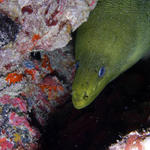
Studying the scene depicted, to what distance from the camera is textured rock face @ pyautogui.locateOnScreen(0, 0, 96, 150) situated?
7.36 feet

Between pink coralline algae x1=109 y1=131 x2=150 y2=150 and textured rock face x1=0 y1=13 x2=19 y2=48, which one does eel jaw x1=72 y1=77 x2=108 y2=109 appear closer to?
pink coralline algae x1=109 y1=131 x2=150 y2=150

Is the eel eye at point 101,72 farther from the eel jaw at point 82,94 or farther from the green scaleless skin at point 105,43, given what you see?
the eel jaw at point 82,94

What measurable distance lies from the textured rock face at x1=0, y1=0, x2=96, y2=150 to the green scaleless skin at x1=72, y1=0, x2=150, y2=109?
0.47 m

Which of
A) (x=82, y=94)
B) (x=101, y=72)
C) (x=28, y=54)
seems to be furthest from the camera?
(x=101, y=72)

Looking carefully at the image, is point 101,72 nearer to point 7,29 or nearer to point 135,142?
point 135,142

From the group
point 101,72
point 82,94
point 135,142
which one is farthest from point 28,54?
point 135,142

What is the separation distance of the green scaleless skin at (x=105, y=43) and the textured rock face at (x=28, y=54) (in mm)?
467

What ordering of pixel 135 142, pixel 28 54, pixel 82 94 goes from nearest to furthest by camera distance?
pixel 135 142, pixel 28 54, pixel 82 94

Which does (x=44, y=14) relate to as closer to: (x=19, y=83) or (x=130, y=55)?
(x=19, y=83)

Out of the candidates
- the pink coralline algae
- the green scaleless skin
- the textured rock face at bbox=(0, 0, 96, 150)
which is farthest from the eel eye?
the pink coralline algae

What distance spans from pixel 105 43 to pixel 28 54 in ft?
4.32

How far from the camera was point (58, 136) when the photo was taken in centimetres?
407

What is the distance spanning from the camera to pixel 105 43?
3152mm

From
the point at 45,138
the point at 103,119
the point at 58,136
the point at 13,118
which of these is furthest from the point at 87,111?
the point at 13,118
